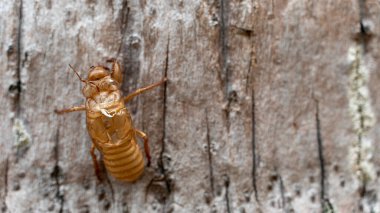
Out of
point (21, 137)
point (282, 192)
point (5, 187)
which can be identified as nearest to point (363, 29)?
point (282, 192)

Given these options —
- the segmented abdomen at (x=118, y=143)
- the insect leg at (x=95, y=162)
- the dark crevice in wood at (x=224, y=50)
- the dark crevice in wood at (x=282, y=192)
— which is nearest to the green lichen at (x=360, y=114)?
the dark crevice in wood at (x=282, y=192)

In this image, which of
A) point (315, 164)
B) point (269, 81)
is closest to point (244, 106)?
point (269, 81)

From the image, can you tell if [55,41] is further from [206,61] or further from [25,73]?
[206,61]

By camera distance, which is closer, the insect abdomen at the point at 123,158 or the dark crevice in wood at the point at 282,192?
the insect abdomen at the point at 123,158

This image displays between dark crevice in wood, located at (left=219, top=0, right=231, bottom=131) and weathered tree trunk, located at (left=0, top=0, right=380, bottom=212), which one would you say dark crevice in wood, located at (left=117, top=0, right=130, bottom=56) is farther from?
dark crevice in wood, located at (left=219, top=0, right=231, bottom=131)

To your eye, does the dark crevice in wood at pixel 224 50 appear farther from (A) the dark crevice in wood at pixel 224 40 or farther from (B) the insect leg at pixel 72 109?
(B) the insect leg at pixel 72 109

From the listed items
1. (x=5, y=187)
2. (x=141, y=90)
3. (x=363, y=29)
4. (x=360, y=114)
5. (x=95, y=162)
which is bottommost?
(x=5, y=187)

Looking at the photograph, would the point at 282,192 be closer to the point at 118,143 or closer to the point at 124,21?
the point at 118,143
